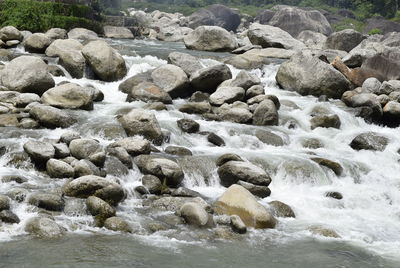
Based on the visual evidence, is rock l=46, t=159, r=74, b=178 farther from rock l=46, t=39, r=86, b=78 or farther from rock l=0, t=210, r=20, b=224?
rock l=46, t=39, r=86, b=78

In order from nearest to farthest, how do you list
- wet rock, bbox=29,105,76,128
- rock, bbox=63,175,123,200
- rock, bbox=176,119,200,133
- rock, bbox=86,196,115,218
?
rock, bbox=86,196,115,218, rock, bbox=63,175,123,200, wet rock, bbox=29,105,76,128, rock, bbox=176,119,200,133

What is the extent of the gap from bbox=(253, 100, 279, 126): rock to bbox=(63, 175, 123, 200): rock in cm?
828

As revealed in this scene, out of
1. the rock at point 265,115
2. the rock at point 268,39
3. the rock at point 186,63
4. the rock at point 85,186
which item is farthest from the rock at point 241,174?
the rock at point 268,39

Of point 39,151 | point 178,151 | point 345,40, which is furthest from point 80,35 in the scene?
point 39,151

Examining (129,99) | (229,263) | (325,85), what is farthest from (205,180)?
(325,85)

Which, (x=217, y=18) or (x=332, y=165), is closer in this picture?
(x=332, y=165)

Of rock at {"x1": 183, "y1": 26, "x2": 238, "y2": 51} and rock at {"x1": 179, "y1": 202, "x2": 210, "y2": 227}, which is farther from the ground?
rock at {"x1": 179, "y1": 202, "x2": 210, "y2": 227}

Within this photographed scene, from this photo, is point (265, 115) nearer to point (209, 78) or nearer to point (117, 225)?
point (209, 78)

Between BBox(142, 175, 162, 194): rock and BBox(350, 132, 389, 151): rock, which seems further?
BBox(350, 132, 389, 151): rock

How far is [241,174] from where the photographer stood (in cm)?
1342

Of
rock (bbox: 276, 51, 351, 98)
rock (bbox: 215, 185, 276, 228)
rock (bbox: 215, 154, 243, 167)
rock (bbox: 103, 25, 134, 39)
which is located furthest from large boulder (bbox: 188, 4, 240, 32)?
rock (bbox: 215, 185, 276, 228)

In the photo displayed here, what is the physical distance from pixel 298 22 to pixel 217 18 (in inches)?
865

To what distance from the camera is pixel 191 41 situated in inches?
1309

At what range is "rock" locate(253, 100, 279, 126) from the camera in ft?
60.8
